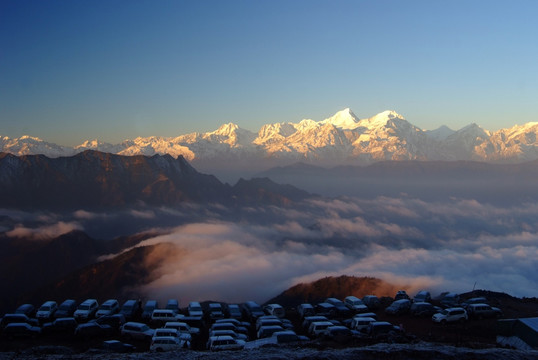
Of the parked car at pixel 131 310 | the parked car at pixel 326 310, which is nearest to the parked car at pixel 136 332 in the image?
the parked car at pixel 131 310

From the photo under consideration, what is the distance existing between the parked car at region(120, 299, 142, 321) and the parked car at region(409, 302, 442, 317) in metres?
24.3

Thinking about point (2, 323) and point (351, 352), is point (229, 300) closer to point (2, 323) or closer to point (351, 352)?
point (2, 323)

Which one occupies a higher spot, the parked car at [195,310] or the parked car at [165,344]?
the parked car at [165,344]

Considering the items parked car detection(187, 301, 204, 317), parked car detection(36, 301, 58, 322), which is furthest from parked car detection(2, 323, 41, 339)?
parked car detection(187, 301, 204, 317)

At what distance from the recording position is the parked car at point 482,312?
34.0 metres

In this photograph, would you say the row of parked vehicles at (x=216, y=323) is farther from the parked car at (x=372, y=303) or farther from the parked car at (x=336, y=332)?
the parked car at (x=372, y=303)

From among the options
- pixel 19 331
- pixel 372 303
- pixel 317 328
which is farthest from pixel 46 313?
pixel 372 303

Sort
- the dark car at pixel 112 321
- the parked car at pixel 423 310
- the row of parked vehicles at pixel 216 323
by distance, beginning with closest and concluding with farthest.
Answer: the row of parked vehicles at pixel 216 323
the dark car at pixel 112 321
the parked car at pixel 423 310

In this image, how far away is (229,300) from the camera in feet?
404

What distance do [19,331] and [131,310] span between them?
9.65 meters

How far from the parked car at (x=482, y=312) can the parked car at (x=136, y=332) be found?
2475cm

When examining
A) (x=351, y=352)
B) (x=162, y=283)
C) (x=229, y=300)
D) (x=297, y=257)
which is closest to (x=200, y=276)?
(x=162, y=283)

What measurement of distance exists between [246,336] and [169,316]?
27.0 feet

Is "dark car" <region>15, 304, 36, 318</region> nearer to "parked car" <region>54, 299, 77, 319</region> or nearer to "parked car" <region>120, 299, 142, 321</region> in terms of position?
"parked car" <region>54, 299, 77, 319</region>
